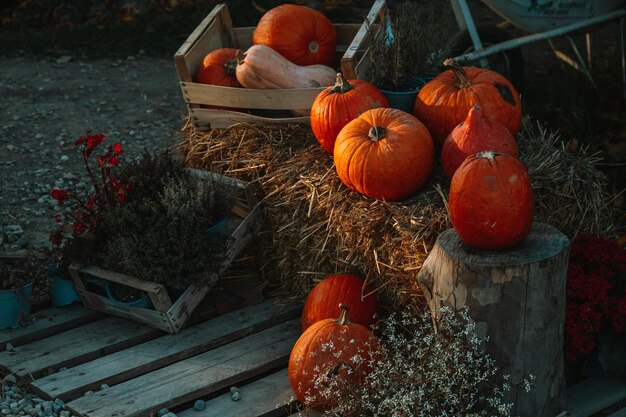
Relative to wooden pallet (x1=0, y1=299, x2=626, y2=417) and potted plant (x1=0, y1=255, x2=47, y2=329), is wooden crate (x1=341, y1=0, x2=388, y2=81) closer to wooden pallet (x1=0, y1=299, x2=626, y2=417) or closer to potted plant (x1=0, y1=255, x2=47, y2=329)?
wooden pallet (x1=0, y1=299, x2=626, y2=417)

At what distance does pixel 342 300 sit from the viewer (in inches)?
160

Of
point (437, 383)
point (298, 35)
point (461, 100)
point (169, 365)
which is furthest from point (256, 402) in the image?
point (298, 35)

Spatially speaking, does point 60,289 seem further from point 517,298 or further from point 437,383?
point 517,298

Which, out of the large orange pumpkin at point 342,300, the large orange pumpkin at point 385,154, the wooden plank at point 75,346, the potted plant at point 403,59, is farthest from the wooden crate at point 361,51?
the wooden plank at point 75,346

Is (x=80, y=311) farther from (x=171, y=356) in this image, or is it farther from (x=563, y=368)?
(x=563, y=368)

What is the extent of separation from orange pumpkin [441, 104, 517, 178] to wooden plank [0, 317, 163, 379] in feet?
5.56

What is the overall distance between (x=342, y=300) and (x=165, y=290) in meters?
0.82

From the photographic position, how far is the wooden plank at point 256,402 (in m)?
3.81


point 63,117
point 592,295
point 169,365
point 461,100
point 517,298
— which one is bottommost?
point 63,117

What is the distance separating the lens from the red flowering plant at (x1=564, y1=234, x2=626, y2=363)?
12.3 ft

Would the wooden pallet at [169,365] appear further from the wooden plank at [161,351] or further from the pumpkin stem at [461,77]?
the pumpkin stem at [461,77]

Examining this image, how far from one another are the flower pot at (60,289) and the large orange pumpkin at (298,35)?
5.36 feet

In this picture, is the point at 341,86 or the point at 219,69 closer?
the point at 341,86

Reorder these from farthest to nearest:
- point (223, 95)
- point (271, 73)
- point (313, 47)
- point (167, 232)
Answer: point (313, 47)
point (223, 95)
point (271, 73)
point (167, 232)
